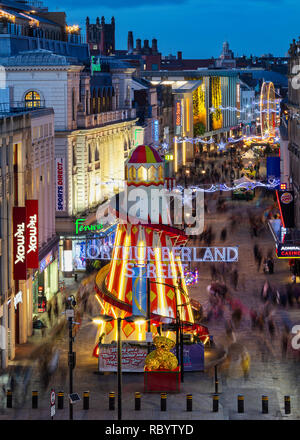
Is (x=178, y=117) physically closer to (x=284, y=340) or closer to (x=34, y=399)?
(x=284, y=340)

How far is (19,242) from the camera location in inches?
1555

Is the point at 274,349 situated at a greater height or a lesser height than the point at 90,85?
lesser

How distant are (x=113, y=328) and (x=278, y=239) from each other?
2200 cm

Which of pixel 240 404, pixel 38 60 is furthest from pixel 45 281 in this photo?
pixel 240 404

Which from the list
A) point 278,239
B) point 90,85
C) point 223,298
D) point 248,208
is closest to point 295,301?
point 223,298

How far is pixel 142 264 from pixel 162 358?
15.0 feet

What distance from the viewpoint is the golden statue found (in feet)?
113

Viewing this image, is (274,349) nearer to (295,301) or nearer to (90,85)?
(295,301)

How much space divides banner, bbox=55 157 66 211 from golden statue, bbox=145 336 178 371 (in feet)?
71.0

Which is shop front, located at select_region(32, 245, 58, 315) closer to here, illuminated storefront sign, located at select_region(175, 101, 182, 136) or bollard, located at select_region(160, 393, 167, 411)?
bollard, located at select_region(160, 393, 167, 411)

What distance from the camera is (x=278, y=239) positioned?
58.6 meters

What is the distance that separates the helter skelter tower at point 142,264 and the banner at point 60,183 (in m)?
16.6

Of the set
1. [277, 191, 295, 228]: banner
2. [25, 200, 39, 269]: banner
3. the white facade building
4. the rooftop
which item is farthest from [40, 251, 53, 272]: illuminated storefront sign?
[277, 191, 295, 228]: banner

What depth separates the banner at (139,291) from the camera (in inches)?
1486
